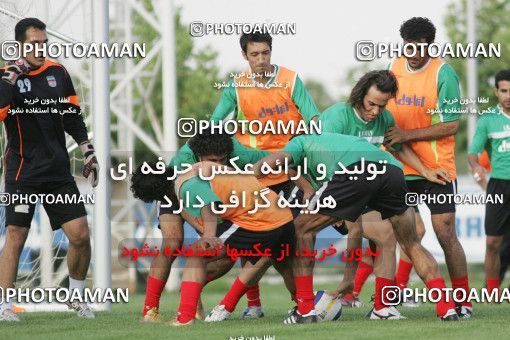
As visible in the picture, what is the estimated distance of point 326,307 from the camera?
895 cm

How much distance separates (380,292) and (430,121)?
1.66 meters

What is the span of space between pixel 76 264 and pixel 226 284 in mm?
11096

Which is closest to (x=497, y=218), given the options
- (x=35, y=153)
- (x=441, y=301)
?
(x=441, y=301)

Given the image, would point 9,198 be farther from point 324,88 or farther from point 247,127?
point 324,88

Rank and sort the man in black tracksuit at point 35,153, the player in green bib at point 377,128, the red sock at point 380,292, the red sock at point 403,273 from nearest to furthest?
the player in green bib at point 377,128 → the red sock at point 380,292 → the man in black tracksuit at point 35,153 → the red sock at point 403,273

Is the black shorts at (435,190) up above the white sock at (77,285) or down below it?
above

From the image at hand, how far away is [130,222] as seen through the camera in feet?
65.7

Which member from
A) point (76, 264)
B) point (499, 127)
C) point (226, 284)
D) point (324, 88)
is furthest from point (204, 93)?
point (324, 88)

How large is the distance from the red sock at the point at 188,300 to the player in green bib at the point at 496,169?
14.7ft

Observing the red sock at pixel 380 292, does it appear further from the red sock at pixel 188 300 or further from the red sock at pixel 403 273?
the red sock at pixel 403 273

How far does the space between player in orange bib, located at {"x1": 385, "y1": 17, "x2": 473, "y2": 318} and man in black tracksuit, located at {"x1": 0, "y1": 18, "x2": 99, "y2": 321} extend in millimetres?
2730

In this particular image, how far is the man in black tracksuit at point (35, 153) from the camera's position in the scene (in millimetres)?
9445

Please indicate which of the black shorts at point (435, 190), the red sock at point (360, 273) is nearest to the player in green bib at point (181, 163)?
the black shorts at point (435, 190)

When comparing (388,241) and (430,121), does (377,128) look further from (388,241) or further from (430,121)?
(388,241)
